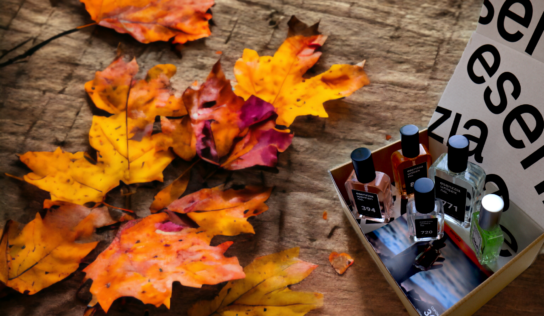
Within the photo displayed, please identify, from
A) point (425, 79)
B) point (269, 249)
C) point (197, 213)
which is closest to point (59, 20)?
point (197, 213)

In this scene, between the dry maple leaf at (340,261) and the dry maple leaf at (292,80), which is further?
the dry maple leaf at (292,80)

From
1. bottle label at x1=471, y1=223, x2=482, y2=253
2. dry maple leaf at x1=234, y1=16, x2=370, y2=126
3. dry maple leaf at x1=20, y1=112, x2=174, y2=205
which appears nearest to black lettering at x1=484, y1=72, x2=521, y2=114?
bottle label at x1=471, y1=223, x2=482, y2=253

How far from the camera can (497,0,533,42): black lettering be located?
601mm

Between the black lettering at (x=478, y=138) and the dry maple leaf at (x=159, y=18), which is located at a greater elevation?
the black lettering at (x=478, y=138)

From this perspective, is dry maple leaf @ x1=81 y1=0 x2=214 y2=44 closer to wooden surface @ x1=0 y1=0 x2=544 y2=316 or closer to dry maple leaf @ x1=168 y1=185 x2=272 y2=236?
wooden surface @ x1=0 y1=0 x2=544 y2=316

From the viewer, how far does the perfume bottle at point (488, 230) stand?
0.63 m

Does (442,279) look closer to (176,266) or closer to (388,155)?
(388,155)

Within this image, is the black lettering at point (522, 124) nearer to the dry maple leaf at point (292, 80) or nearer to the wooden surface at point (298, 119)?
the wooden surface at point (298, 119)

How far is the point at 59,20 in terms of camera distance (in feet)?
3.80

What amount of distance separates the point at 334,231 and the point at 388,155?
191 mm

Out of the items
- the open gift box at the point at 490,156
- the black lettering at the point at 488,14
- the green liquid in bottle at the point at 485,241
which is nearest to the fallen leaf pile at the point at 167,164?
the open gift box at the point at 490,156

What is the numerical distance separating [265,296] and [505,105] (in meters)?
0.54

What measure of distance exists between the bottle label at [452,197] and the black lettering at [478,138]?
82 millimetres

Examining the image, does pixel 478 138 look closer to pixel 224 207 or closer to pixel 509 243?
pixel 509 243
